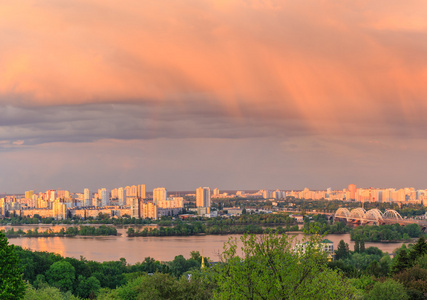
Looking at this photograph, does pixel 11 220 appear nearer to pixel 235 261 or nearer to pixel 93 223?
pixel 93 223

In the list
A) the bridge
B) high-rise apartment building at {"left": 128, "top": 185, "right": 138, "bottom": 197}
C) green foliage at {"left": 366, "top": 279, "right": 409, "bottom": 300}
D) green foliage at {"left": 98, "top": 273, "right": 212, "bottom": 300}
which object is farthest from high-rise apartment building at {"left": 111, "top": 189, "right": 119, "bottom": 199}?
green foliage at {"left": 98, "top": 273, "right": 212, "bottom": 300}

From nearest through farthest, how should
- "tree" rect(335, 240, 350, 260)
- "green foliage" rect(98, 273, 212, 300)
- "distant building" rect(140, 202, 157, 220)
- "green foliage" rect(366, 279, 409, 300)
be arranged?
1. "green foliage" rect(98, 273, 212, 300)
2. "green foliage" rect(366, 279, 409, 300)
3. "tree" rect(335, 240, 350, 260)
4. "distant building" rect(140, 202, 157, 220)

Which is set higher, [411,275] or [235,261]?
[235,261]

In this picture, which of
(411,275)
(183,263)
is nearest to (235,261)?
(411,275)

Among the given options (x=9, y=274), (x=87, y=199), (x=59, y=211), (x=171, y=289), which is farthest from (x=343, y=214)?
(x=87, y=199)

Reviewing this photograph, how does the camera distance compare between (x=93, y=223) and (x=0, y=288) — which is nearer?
(x=0, y=288)

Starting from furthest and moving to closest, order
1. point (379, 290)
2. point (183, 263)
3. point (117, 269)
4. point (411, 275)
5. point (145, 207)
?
1. point (145, 207)
2. point (183, 263)
3. point (117, 269)
4. point (411, 275)
5. point (379, 290)

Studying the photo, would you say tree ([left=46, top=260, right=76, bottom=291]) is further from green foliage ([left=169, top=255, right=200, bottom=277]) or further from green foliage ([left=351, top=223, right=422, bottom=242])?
green foliage ([left=351, top=223, right=422, bottom=242])

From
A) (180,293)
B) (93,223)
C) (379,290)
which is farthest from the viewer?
(93,223)
